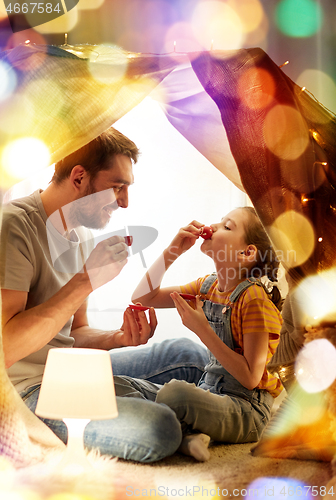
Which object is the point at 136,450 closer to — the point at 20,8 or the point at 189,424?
the point at 189,424

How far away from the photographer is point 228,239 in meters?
0.99

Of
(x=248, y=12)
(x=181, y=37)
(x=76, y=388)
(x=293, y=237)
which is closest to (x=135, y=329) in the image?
(x=76, y=388)

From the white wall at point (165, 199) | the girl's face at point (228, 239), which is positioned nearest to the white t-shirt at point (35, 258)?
the white wall at point (165, 199)

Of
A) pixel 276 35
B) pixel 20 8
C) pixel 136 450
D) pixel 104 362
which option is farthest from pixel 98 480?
pixel 20 8

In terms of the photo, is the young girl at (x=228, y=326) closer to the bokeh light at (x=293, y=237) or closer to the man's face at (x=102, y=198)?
the bokeh light at (x=293, y=237)

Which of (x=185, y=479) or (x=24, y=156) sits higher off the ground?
(x=24, y=156)

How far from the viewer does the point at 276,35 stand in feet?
5.02

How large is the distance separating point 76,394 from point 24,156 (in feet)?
1.79

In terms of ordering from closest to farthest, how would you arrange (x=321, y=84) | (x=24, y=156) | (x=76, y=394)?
(x=76, y=394) < (x=24, y=156) < (x=321, y=84)

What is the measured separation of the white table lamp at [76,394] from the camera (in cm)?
75

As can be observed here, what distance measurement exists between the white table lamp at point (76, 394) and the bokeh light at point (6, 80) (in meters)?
0.60

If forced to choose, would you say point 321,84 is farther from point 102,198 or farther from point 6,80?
point 6,80

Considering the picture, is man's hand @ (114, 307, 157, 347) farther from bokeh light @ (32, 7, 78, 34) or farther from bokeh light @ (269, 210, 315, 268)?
bokeh light @ (32, 7, 78, 34)

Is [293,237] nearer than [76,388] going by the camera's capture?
No
